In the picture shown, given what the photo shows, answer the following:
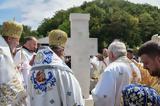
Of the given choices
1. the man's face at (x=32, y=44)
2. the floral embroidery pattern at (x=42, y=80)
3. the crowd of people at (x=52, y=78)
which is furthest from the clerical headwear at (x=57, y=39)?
the man's face at (x=32, y=44)

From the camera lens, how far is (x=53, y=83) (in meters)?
5.07

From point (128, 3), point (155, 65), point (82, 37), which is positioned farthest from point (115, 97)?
point (128, 3)

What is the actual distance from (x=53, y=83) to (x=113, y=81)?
4.22ft

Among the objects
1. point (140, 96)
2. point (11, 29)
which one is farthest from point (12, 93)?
point (140, 96)

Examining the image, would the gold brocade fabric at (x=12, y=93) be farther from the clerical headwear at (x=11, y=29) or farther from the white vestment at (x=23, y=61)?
the white vestment at (x=23, y=61)

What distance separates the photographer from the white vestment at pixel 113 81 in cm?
614

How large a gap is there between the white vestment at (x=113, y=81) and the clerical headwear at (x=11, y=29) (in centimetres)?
123

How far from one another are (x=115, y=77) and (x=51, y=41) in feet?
3.94

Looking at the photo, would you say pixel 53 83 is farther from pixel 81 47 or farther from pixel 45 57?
pixel 81 47

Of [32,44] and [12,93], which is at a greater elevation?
[32,44]

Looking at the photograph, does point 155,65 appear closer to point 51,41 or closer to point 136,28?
point 51,41

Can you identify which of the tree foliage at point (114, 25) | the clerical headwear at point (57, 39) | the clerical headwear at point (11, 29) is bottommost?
the tree foliage at point (114, 25)

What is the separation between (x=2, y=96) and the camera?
5.36 meters

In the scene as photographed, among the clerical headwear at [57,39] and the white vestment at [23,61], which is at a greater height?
the clerical headwear at [57,39]
